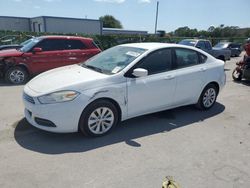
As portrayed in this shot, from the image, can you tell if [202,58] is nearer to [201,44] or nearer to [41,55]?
[41,55]

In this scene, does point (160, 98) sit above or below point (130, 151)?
above

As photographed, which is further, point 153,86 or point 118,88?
point 153,86

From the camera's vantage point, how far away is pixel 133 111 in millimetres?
4773

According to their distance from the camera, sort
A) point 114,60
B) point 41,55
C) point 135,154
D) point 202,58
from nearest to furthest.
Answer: point 135,154, point 114,60, point 202,58, point 41,55

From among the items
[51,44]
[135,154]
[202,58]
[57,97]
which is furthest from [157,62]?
[51,44]

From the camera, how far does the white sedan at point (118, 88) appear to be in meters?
4.12

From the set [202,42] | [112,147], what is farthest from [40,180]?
[202,42]

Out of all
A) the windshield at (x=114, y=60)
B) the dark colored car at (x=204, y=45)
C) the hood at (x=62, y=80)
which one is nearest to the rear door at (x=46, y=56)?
the windshield at (x=114, y=60)

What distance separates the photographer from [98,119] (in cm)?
439

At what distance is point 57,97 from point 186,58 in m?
2.92

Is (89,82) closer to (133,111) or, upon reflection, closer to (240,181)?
(133,111)

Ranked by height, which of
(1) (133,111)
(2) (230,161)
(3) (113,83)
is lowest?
(2) (230,161)

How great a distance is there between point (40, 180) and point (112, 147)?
4.13ft

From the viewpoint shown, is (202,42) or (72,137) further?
(202,42)
